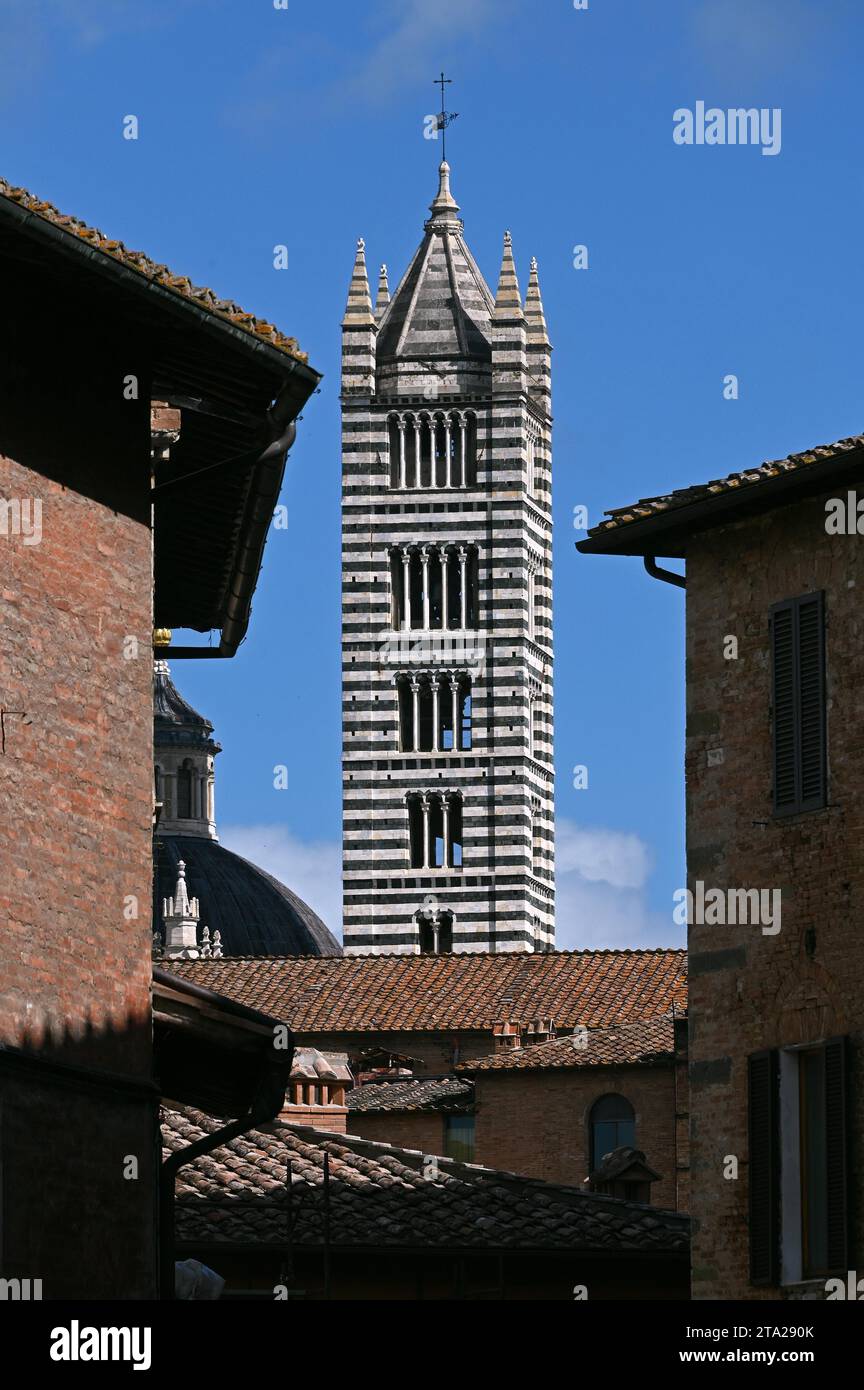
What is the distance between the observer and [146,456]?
17312mm

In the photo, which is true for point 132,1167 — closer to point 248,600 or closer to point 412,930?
point 248,600

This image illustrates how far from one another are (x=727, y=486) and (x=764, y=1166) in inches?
192

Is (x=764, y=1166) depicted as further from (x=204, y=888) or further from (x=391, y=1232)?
(x=204, y=888)

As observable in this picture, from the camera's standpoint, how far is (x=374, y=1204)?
94.4ft

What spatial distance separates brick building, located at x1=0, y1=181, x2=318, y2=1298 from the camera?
1560 cm

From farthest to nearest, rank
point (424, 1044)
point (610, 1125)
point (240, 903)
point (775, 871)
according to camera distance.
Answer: point (240, 903), point (424, 1044), point (610, 1125), point (775, 871)

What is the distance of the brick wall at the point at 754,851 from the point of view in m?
20.9

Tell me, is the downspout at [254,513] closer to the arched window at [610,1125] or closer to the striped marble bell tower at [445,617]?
the arched window at [610,1125]

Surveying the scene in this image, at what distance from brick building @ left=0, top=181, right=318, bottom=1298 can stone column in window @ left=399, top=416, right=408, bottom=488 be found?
240ft

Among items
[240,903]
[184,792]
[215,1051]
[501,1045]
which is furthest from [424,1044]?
[184,792]

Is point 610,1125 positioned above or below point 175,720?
below

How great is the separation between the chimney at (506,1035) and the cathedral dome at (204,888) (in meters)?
49.9

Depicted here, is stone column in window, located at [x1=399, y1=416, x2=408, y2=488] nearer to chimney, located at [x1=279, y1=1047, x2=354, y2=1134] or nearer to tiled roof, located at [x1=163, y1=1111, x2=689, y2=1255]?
chimney, located at [x1=279, y1=1047, x2=354, y2=1134]

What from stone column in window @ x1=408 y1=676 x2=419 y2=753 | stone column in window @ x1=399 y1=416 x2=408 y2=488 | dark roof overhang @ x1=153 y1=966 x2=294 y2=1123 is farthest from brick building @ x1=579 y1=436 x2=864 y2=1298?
stone column in window @ x1=399 y1=416 x2=408 y2=488
